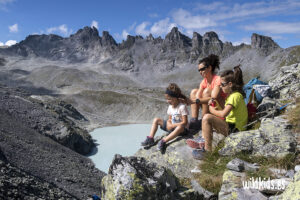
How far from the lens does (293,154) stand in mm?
5875

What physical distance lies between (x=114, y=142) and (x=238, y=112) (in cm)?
4315

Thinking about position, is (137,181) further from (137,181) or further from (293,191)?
(293,191)

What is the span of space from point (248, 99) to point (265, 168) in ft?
22.8

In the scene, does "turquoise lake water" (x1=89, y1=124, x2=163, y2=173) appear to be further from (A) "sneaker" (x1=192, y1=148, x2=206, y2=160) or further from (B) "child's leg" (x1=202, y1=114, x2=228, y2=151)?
(B) "child's leg" (x1=202, y1=114, x2=228, y2=151)

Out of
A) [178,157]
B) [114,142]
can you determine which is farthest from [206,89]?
[114,142]

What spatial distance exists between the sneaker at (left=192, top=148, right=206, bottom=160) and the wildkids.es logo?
263 cm

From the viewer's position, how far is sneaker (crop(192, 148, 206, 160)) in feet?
26.0

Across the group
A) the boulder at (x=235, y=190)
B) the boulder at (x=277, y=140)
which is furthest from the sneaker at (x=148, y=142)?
the boulder at (x=235, y=190)

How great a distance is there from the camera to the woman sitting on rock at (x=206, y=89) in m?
9.65

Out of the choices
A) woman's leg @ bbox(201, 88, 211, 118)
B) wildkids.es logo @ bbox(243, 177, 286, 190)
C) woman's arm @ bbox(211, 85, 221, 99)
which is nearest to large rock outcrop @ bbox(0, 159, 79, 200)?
woman's leg @ bbox(201, 88, 211, 118)

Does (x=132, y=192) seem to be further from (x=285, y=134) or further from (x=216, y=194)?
(x=285, y=134)

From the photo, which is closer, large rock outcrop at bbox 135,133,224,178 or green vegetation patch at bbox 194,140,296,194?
green vegetation patch at bbox 194,140,296,194

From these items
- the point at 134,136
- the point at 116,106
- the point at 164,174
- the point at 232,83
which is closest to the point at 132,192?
the point at 164,174

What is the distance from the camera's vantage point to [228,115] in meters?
8.76
